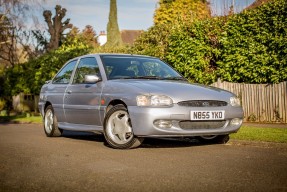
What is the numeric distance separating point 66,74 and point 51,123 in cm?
114

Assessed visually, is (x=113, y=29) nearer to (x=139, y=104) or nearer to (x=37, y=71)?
(x=37, y=71)

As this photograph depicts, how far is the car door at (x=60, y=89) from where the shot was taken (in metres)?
9.85

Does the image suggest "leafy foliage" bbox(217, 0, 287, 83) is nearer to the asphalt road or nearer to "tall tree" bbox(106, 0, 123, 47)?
the asphalt road

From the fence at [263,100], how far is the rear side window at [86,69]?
552cm

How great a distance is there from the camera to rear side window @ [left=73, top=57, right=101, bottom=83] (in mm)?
9008

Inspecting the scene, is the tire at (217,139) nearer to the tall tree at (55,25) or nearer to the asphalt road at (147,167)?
the asphalt road at (147,167)

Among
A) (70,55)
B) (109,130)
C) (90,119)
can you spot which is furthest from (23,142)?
(70,55)

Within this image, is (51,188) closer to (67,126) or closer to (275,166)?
(275,166)

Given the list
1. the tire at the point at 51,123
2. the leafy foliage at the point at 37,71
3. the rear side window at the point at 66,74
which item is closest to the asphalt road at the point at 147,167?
the tire at the point at 51,123

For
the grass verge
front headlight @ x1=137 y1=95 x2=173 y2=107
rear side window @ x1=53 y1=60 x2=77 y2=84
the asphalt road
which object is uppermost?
rear side window @ x1=53 y1=60 x2=77 y2=84

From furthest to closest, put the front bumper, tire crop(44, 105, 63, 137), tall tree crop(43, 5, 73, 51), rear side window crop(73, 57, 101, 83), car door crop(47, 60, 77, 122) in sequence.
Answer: tall tree crop(43, 5, 73, 51), tire crop(44, 105, 63, 137), car door crop(47, 60, 77, 122), rear side window crop(73, 57, 101, 83), the front bumper

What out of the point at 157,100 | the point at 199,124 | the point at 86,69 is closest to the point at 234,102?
the point at 199,124

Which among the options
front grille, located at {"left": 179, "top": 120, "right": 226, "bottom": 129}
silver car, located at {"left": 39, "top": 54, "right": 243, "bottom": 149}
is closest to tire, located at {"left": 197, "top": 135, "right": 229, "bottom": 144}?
silver car, located at {"left": 39, "top": 54, "right": 243, "bottom": 149}

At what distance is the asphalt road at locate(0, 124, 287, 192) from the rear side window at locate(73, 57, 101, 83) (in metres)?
1.42
